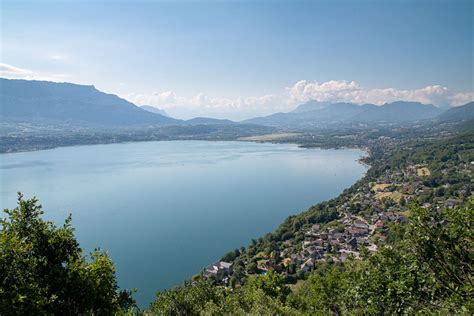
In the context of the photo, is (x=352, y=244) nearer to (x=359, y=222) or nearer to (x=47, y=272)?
(x=359, y=222)

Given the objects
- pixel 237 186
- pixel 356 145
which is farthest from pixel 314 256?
pixel 356 145

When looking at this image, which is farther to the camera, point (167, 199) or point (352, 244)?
point (167, 199)

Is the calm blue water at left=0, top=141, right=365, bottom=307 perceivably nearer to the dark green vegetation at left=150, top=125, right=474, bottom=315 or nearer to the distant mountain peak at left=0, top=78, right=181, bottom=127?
the dark green vegetation at left=150, top=125, right=474, bottom=315

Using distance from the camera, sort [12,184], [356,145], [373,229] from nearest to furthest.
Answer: [373,229] → [12,184] → [356,145]

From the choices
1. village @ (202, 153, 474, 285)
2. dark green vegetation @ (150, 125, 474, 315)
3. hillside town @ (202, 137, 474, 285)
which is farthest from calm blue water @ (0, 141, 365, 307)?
dark green vegetation @ (150, 125, 474, 315)

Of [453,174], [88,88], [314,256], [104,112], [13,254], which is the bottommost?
[314,256]

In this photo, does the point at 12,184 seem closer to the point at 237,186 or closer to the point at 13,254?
the point at 237,186

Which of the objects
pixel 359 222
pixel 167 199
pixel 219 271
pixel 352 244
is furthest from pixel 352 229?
pixel 167 199
